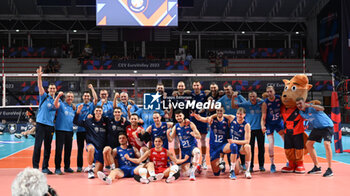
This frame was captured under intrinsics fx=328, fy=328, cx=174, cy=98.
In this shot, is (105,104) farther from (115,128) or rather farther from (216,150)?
(216,150)

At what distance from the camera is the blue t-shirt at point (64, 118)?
26.0 feet

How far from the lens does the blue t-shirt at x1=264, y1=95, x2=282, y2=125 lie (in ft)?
26.8

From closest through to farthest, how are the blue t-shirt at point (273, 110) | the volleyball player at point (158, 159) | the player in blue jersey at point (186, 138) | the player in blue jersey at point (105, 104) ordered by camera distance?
the volleyball player at point (158, 159) → the player in blue jersey at point (186, 138) → the blue t-shirt at point (273, 110) → the player in blue jersey at point (105, 104)

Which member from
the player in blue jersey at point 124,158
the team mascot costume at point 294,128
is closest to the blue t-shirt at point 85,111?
the player in blue jersey at point 124,158

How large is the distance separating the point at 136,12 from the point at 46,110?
42.7 ft

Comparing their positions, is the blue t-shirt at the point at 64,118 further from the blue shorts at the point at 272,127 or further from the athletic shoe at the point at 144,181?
the blue shorts at the point at 272,127

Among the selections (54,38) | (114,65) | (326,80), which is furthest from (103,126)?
(54,38)

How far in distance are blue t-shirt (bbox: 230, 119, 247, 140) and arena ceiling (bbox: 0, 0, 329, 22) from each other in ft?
69.2

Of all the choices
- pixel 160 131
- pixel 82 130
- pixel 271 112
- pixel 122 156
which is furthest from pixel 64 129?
pixel 271 112

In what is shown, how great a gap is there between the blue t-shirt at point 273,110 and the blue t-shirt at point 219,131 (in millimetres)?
1226

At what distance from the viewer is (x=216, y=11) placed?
2902cm

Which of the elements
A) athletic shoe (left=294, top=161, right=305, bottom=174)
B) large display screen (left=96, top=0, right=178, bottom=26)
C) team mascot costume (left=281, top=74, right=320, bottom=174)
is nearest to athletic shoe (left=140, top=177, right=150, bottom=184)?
team mascot costume (left=281, top=74, right=320, bottom=174)

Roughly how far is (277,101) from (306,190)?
273 centimetres

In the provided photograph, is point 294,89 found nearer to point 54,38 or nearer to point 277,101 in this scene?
point 277,101
